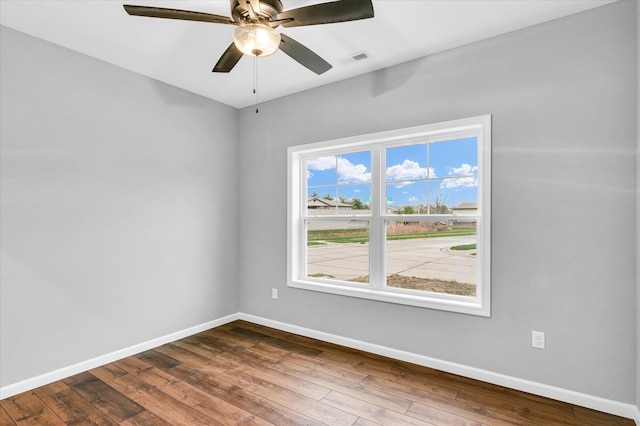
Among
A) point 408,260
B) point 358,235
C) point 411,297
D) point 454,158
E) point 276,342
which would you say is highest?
point 454,158

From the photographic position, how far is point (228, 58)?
2.19m

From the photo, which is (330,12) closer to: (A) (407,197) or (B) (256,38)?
(B) (256,38)

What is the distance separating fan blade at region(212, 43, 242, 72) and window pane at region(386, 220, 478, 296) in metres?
2.00

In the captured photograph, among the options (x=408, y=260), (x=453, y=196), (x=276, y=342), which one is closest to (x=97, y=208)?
(x=276, y=342)

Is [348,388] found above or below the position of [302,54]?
below

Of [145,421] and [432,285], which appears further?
[432,285]

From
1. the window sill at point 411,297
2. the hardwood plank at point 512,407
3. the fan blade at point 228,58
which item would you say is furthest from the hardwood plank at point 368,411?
the fan blade at point 228,58

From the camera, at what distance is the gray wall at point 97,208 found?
2.51 metres

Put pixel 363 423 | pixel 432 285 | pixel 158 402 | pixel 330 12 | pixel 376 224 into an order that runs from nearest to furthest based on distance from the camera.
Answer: pixel 330 12
pixel 363 423
pixel 158 402
pixel 432 285
pixel 376 224

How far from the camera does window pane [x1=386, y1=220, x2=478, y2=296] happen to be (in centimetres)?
288

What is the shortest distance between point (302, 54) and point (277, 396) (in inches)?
95.1

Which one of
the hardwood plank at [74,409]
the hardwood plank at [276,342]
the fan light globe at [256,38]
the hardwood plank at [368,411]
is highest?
the fan light globe at [256,38]

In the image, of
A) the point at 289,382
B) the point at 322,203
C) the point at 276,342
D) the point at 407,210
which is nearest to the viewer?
the point at 289,382

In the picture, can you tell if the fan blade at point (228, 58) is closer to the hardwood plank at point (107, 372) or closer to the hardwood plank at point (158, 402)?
the hardwood plank at point (158, 402)
